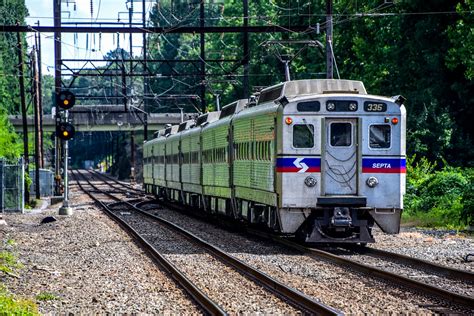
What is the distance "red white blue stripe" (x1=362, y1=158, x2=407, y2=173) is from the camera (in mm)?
18531

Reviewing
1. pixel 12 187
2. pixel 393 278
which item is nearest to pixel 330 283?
pixel 393 278

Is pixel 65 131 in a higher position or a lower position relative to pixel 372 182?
Result: higher

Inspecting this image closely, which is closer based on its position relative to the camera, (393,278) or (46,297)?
(46,297)

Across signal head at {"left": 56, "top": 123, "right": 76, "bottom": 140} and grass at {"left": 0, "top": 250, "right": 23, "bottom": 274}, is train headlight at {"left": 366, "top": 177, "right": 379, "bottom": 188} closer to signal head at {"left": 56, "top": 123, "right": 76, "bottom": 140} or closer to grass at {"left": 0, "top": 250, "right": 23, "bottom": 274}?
grass at {"left": 0, "top": 250, "right": 23, "bottom": 274}

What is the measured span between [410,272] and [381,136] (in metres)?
4.45

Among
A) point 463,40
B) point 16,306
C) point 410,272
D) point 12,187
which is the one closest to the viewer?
point 16,306

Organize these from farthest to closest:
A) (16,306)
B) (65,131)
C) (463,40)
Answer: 1. (463,40)
2. (65,131)
3. (16,306)

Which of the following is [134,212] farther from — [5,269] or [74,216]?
[5,269]

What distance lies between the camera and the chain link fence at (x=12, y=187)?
3381 centimetres

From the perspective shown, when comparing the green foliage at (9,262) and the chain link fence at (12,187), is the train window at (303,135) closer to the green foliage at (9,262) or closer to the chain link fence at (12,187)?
the green foliage at (9,262)

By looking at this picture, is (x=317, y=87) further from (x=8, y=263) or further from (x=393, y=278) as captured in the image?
(x=8, y=263)

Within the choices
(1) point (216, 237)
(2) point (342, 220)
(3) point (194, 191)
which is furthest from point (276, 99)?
(3) point (194, 191)

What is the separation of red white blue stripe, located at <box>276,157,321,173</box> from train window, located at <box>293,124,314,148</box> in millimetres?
276

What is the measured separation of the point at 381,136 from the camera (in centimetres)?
1869
